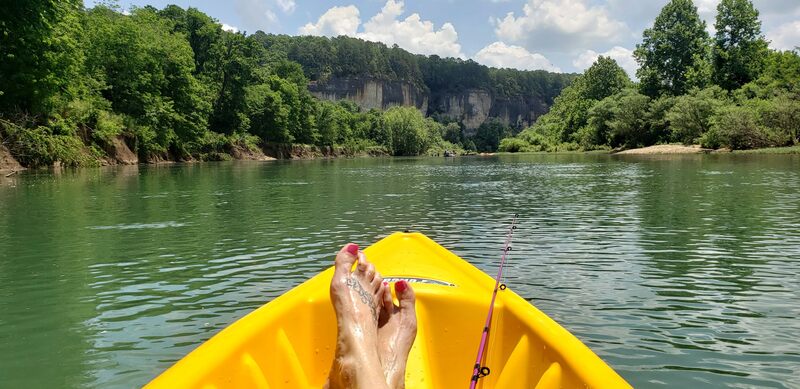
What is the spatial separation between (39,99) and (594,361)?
34.7 meters

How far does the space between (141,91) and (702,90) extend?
66.3 m

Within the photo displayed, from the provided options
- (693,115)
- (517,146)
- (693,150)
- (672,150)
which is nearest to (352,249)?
(693,150)

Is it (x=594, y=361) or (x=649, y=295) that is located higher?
(x=594, y=361)

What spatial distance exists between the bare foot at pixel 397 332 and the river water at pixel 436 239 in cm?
194

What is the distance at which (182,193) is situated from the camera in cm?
1934

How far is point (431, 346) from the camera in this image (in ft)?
12.6

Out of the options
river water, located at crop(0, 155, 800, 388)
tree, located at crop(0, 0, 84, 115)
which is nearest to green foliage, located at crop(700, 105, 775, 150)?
river water, located at crop(0, 155, 800, 388)

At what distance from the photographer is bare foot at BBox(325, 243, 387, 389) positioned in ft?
9.18

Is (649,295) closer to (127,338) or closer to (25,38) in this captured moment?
(127,338)

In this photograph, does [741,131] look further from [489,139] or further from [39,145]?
[489,139]

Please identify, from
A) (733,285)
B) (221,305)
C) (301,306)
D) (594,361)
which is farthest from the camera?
(733,285)

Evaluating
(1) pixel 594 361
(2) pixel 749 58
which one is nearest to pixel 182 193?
(1) pixel 594 361

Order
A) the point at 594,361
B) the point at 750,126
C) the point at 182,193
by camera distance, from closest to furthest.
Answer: the point at 594,361 → the point at 182,193 → the point at 750,126

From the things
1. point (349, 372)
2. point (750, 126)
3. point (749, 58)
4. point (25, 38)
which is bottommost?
point (349, 372)
